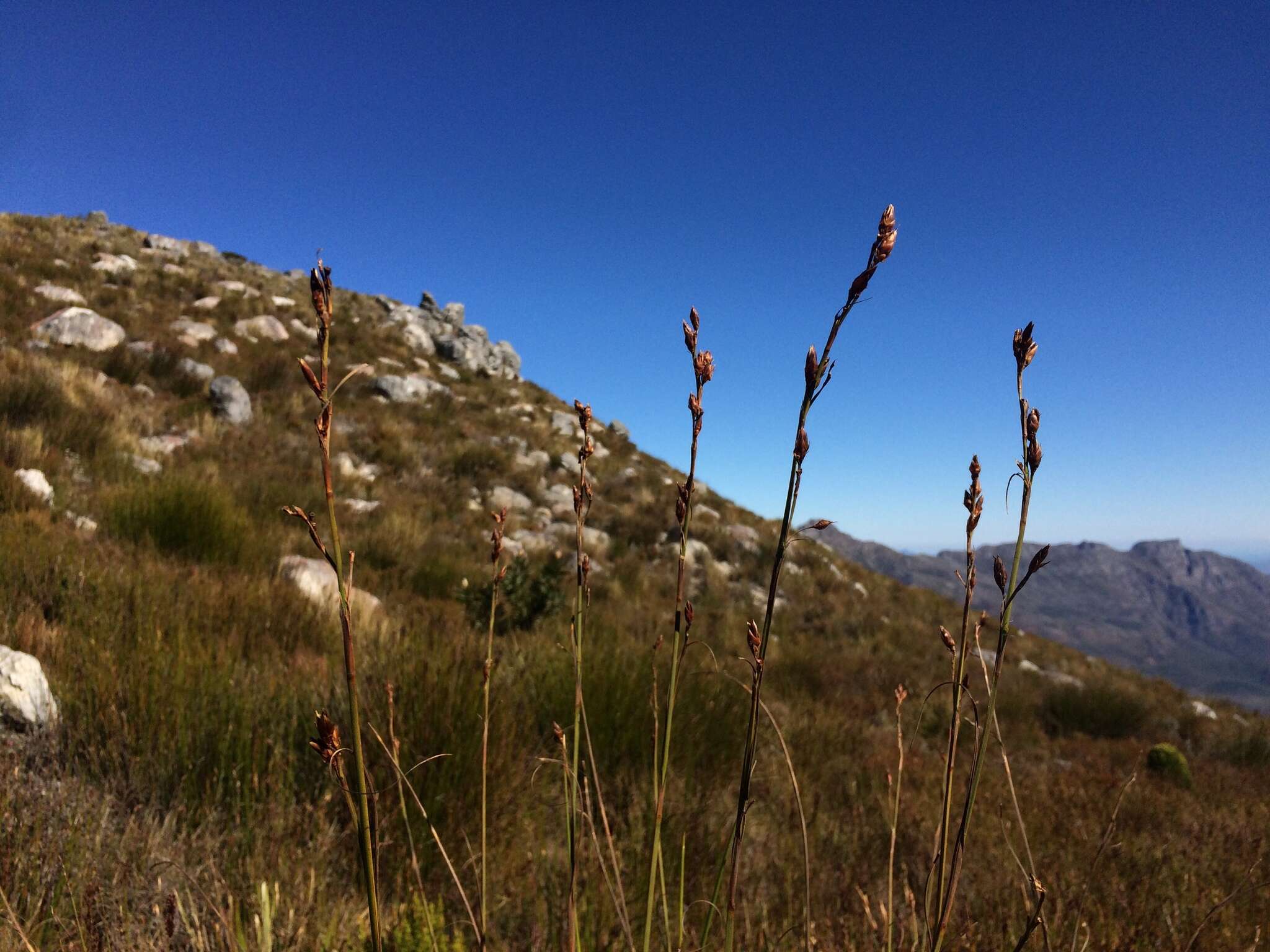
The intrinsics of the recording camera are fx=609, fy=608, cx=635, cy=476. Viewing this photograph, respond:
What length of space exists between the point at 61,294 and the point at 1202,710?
63.3ft

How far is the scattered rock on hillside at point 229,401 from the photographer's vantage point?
8.68m

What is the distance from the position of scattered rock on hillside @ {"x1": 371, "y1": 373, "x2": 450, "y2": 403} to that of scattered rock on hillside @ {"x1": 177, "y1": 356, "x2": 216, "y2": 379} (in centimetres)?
361

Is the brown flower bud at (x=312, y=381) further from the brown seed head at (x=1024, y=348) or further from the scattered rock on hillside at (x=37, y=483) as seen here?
the scattered rock on hillside at (x=37, y=483)

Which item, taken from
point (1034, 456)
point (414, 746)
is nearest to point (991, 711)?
point (1034, 456)

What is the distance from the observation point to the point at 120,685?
2.33 metres

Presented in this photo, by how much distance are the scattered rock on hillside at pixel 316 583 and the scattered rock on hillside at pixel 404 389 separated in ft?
28.0

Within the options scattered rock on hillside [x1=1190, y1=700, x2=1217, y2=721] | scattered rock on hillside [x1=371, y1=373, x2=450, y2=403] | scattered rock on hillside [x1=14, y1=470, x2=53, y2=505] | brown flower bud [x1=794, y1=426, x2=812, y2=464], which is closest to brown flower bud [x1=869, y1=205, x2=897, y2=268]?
brown flower bud [x1=794, y1=426, x2=812, y2=464]

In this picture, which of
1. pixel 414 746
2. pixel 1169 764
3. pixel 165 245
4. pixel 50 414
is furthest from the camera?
pixel 165 245

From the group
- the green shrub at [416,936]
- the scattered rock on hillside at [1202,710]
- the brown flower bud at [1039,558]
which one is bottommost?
the scattered rock on hillside at [1202,710]

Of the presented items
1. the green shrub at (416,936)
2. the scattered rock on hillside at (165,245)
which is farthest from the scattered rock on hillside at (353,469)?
the scattered rock on hillside at (165,245)

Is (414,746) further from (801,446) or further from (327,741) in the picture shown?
(801,446)

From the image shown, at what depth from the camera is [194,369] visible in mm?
9375

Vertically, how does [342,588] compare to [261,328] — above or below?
below

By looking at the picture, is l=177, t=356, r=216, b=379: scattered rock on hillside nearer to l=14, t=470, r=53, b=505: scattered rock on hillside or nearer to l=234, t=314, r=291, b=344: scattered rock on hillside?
l=234, t=314, r=291, b=344: scattered rock on hillside
